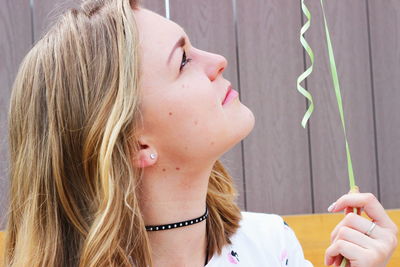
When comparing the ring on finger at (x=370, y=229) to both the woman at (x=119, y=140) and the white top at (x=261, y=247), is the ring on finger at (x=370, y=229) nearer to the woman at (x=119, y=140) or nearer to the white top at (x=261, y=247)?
the woman at (x=119, y=140)

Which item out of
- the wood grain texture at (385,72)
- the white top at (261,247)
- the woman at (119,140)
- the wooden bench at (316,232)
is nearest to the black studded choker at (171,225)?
the woman at (119,140)

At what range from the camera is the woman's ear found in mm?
1063

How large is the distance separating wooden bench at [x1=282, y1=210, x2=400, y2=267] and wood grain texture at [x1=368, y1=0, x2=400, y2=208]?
24 centimetres

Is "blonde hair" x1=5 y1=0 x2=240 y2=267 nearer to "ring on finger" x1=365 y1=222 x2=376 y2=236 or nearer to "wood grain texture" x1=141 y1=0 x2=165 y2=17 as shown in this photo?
"ring on finger" x1=365 y1=222 x2=376 y2=236

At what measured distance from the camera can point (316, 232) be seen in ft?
5.19

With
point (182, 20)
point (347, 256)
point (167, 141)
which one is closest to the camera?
point (347, 256)

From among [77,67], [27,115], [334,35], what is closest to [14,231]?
[27,115]

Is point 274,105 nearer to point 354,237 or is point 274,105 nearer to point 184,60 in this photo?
point 184,60

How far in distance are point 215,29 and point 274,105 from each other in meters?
0.27

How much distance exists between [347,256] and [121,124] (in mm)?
392

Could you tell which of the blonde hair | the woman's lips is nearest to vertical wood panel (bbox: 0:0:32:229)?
the blonde hair

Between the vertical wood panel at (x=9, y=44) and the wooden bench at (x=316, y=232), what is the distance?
0.77 m

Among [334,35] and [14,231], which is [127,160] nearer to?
[14,231]

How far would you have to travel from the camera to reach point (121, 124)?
1.02 m
